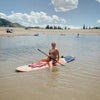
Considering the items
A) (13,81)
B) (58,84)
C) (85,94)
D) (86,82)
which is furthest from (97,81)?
(13,81)

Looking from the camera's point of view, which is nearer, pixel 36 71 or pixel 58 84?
pixel 58 84

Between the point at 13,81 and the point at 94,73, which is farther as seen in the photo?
the point at 94,73

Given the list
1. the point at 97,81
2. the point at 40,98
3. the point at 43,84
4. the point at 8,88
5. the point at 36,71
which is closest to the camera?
the point at 40,98

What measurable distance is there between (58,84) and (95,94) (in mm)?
1460

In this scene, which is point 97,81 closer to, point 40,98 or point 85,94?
point 85,94

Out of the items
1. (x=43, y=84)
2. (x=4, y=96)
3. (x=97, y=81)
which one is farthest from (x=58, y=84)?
(x=4, y=96)

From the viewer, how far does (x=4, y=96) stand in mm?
3672

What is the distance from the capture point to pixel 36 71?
601 cm

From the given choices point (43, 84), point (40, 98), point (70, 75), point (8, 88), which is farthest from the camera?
point (70, 75)

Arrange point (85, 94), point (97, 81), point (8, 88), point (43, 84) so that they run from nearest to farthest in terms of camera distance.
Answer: point (85, 94) → point (8, 88) → point (43, 84) → point (97, 81)

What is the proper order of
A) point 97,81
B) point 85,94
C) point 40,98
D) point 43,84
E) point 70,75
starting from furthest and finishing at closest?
point 70,75, point 97,81, point 43,84, point 85,94, point 40,98

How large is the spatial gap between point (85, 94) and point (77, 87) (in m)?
0.52

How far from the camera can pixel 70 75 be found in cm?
551

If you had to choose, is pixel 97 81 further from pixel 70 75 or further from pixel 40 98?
pixel 40 98
